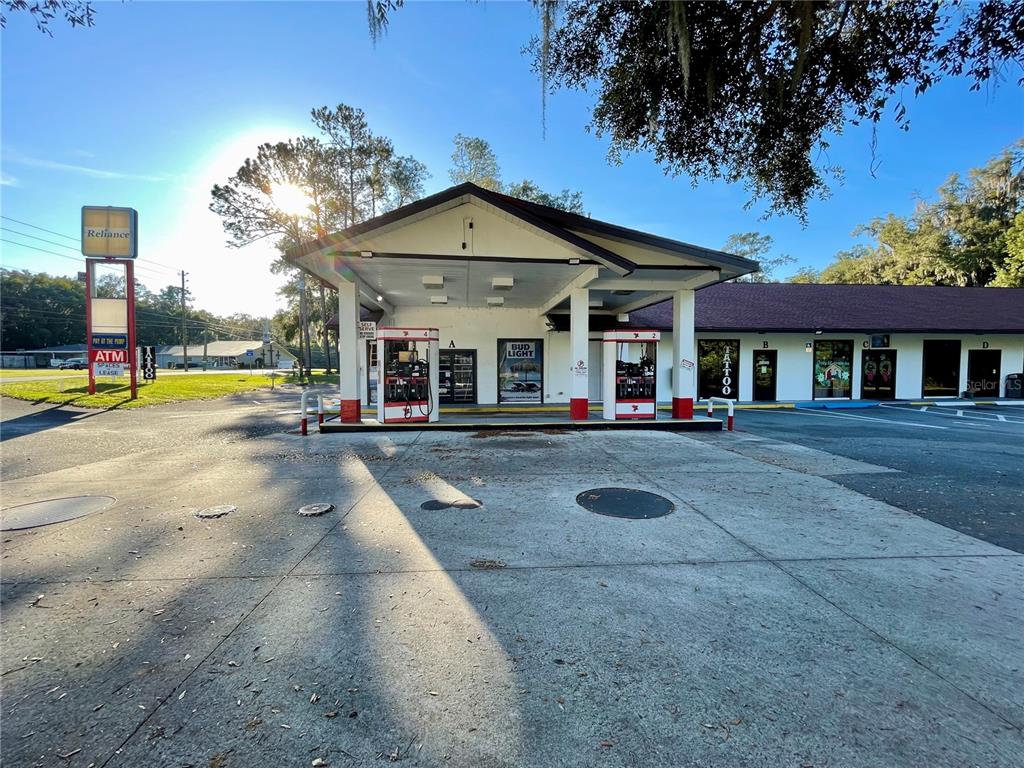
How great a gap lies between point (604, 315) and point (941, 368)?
14.7 m

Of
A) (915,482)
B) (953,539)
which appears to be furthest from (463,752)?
(915,482)

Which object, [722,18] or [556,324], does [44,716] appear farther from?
[556,324]

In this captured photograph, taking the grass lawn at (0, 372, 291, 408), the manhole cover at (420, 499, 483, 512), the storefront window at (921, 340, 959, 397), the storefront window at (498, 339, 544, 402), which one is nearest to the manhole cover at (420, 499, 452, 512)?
the manhole cover at (420, 499, 483, 512)

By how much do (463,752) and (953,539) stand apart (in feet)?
16.1

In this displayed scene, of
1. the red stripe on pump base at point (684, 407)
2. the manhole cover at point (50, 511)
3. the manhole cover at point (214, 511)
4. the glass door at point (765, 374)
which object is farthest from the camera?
the glass door at point (765, 374)

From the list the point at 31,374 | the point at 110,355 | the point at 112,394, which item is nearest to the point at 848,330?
the point at 112,394

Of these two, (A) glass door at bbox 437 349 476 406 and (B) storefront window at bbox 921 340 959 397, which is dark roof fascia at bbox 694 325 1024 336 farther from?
(A) glass door at bbox 437 349 476 406

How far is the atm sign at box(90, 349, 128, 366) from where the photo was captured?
16641mm

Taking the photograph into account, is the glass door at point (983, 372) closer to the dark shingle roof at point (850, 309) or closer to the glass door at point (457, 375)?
the dark shingle roof at point (850, 309)

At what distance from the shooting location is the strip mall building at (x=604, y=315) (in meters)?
9.19

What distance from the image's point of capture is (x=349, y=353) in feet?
32.7

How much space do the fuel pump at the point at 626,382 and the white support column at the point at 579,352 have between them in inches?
24.1

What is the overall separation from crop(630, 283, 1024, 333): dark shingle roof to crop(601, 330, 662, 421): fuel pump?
201 inches

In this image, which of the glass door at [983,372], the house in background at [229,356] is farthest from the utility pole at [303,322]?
the house in background at [229,356]
